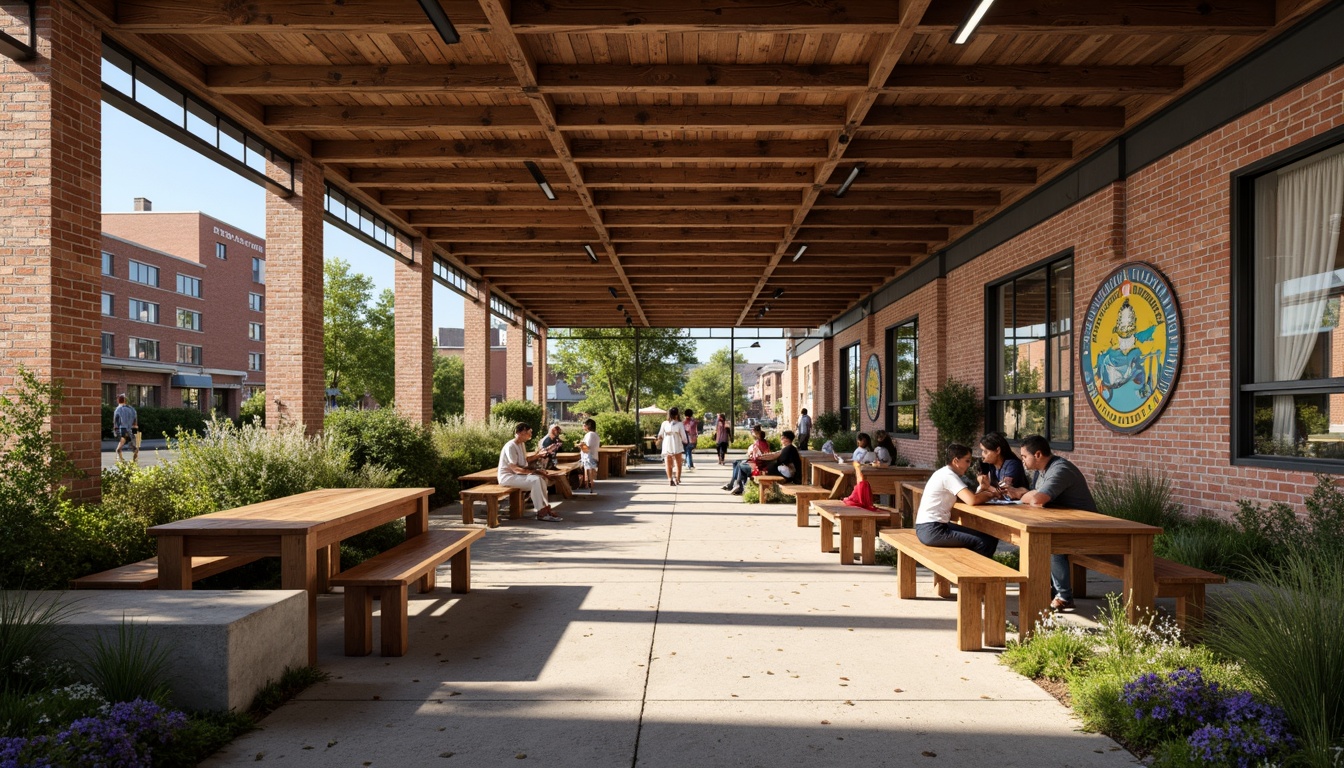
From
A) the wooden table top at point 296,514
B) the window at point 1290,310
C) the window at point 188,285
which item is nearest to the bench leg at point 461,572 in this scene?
the wooden table top at point 296,514

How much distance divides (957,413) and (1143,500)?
5.75 metres

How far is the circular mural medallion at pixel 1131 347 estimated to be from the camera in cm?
827

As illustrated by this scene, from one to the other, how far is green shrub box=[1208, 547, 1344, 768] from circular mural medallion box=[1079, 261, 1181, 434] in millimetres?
4756

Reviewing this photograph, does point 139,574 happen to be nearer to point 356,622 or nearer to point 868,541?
point 356,622

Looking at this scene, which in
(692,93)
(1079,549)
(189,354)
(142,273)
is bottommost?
(1079,549)

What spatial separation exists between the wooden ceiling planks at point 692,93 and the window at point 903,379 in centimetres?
508

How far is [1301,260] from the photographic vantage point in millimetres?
6730

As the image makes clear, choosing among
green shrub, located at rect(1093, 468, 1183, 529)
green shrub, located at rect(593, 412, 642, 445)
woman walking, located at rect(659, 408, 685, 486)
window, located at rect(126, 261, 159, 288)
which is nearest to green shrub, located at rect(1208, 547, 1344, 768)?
green shrub, located at rect(1093, 468, 1183, 529)

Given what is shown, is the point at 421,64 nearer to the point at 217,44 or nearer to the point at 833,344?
the point at 217,44

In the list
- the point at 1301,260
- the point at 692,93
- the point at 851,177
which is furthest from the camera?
the point at 851,177

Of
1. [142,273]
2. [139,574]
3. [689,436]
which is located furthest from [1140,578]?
[142,273]

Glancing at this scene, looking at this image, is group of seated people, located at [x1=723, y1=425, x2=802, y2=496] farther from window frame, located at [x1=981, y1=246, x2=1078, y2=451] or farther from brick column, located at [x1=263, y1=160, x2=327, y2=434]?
brick column, located at [x1=263, y1=160, x2=327, y2=434]

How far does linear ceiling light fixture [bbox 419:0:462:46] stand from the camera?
5885 mm

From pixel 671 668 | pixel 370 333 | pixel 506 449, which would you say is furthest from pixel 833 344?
pixel 671 668
